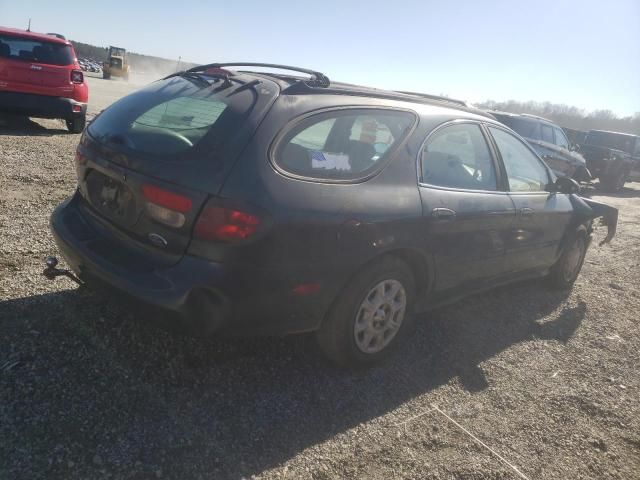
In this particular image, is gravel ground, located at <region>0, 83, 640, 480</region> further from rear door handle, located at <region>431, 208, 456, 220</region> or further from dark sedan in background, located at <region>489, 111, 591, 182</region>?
dark sedan in background, located at <region>489, 111, 591, 182</region>

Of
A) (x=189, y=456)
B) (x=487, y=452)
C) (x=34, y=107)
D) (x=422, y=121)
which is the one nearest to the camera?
(x=189, y=456)

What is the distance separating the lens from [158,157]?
2533 mm

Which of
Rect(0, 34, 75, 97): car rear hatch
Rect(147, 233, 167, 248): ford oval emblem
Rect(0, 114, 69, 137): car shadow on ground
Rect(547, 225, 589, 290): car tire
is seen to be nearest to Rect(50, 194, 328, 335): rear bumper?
Rect(147, 233, 167, 248): ford oval emblem

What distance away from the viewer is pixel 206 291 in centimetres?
237

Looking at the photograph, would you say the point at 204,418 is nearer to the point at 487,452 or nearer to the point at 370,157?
the point at 487,452

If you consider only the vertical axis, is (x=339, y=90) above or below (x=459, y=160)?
above

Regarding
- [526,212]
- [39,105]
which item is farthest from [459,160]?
[39,105]

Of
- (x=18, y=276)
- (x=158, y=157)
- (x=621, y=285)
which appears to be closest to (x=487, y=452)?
(x=158, y=157)

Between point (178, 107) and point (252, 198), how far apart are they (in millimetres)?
878

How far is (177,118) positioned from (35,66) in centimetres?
771

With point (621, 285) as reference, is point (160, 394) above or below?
below

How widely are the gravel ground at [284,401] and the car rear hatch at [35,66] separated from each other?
19.2 ft

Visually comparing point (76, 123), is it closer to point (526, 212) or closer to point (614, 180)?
point (526, 212)

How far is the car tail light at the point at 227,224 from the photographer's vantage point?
2.33m
